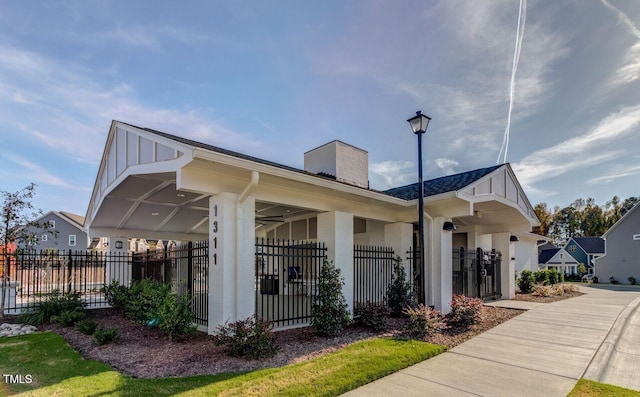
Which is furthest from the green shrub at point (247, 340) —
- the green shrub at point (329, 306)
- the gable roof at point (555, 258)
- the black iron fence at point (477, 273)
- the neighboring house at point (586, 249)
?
the neighboring house at point (586, 249)

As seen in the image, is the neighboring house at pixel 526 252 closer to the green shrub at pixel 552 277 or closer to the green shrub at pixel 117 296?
the green shrub at pixel 552 277

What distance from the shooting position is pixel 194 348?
6250 mm

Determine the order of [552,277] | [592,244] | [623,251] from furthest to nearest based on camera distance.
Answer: [592,244], [623,251], [552,277]

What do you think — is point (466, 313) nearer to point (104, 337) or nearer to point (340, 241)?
point (340, 241)

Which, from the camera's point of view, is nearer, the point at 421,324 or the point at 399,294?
the point at 421,324

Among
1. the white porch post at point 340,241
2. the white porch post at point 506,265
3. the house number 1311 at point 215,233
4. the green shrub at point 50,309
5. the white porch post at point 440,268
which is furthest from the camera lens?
the white porch post at point 506,265

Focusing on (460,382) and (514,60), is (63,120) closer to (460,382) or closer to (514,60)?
(460,382)

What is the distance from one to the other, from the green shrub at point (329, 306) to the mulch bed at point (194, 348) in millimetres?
209

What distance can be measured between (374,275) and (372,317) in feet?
8.90

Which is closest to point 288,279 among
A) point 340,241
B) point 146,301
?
point 340,241

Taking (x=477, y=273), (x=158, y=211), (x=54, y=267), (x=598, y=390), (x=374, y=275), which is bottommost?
(x=598, y=390)

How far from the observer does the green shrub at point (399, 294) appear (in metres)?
9.47

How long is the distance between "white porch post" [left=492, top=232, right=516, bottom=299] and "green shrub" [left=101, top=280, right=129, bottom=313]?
1374 centimetres

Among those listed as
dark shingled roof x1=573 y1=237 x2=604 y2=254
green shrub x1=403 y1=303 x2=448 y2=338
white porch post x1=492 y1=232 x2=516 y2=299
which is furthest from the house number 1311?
dark shingled roof x1=573 y1=237 x2=604 y2=254
